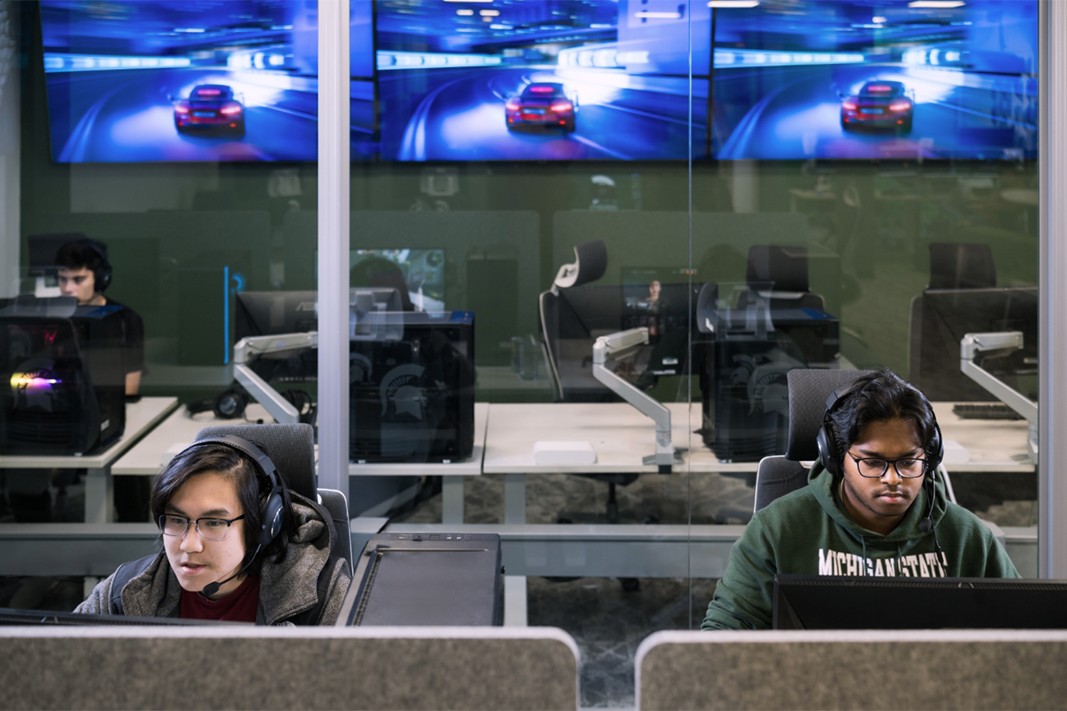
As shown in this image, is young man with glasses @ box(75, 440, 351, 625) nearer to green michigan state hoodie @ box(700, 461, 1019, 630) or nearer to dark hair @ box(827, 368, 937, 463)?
green michigan state hoodie @ box(700, 461, 1019, 630)

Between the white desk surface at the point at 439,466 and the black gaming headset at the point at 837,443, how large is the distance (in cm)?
135

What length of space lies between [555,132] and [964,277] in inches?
55.1

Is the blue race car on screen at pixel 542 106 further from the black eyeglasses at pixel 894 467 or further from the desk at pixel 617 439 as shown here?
the black eyeglasses at pixel 894 467

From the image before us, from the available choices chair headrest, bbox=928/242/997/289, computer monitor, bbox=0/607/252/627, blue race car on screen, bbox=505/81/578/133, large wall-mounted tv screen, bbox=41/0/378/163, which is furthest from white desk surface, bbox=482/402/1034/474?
computer monitor, bbox=0/607/252/627

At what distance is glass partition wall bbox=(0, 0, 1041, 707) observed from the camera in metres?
2.58

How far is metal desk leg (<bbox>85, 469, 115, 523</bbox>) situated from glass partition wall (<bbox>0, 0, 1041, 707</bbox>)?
37 mm

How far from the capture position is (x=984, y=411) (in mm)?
2711

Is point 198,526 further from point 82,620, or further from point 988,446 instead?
point 988,446

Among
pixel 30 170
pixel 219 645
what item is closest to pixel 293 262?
pixel 30 170

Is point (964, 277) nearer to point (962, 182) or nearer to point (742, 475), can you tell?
point (962, 182)

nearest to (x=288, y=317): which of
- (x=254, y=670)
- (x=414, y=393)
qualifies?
(x=414, y=393)

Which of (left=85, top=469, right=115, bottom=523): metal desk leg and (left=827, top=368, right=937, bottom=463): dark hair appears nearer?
(left=827, top=368, right=937, bottom=463): dark hair

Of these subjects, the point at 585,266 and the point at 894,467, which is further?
the point at 585,266

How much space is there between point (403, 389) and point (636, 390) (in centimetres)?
75
